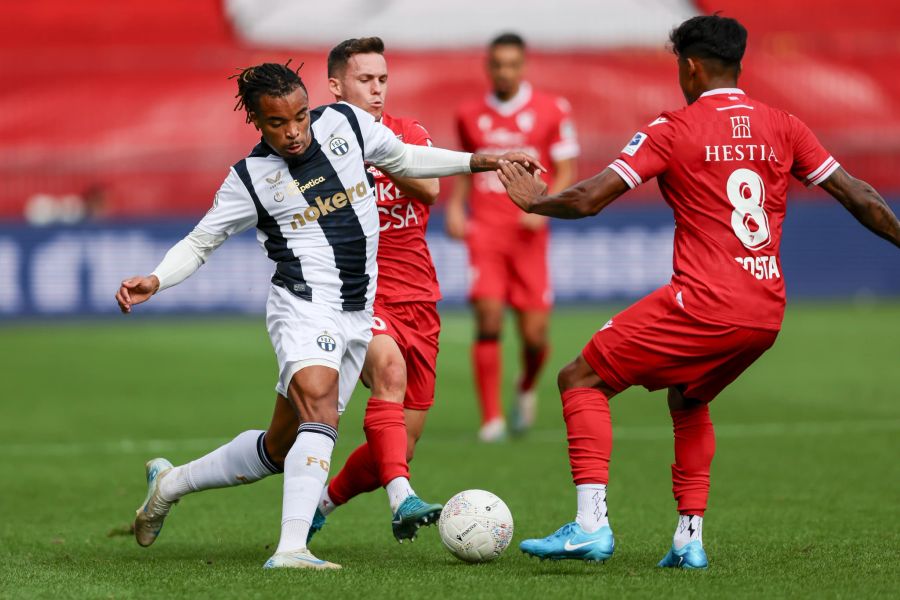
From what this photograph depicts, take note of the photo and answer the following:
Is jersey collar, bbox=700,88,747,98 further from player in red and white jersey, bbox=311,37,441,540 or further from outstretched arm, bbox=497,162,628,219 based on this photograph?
player in red and white jersey, bbox=311,37,441,540

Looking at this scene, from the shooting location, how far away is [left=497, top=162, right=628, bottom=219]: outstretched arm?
534cm

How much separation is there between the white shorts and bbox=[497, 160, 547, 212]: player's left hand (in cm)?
78

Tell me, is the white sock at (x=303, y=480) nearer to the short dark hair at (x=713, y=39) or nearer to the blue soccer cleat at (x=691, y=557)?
the blue soccer cleat at (x=691, y=557)

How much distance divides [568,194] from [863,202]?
1.13 m

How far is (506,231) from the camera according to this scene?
1030 cm

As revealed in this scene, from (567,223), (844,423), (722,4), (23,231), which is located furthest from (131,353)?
(722,4)

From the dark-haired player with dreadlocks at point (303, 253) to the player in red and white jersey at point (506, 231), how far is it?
4.18 m

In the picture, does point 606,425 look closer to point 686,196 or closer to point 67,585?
point 686,196

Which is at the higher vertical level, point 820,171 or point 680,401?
point 820,171

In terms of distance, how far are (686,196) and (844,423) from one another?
216 inches

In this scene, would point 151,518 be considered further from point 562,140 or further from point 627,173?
point 562,140

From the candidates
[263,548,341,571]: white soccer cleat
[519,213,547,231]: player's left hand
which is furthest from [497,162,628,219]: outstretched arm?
[519,213,547,231]: player's left hand

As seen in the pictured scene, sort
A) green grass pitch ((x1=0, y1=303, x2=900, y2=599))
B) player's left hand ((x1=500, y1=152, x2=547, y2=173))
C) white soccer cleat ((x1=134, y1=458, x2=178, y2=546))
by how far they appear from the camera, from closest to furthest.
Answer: green grass pitch ((x1=0, y1=303, x2=900, y2=599)) → player's left hand ((x1=500, y1=152, x2=547, y2=173)) → white soccer cleat ((x1=134, y1=458, x2=178, y2=546))

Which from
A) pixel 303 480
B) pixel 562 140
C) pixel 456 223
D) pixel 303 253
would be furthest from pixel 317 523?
pixel 562 140
